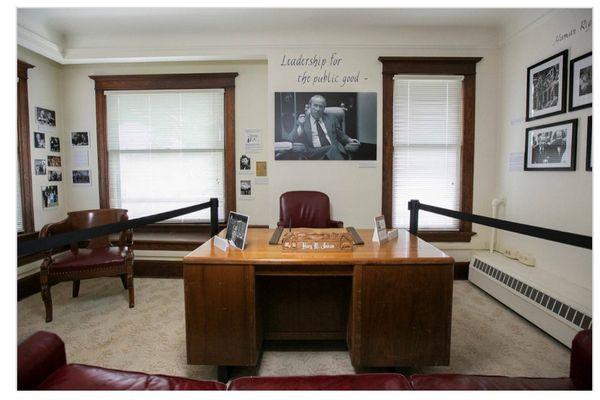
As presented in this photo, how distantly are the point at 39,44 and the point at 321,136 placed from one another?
2937 millimetres

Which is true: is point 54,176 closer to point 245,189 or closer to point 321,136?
point 245,189

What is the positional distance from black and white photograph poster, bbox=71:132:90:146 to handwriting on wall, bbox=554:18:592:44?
4797mm

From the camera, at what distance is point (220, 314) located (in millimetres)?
1536

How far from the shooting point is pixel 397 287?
1526 millimetres

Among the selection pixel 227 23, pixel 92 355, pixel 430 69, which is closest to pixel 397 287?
pixel 92 355

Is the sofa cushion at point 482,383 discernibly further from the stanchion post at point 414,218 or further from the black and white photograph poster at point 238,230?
the stanchion post at point 414,218

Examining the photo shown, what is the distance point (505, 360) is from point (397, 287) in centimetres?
102

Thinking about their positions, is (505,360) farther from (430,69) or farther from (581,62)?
(430,69)

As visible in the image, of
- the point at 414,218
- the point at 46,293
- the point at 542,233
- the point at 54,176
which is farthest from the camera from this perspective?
the point at 54,176

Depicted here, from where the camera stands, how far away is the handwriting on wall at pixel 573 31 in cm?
215

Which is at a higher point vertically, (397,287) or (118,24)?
(118,24)

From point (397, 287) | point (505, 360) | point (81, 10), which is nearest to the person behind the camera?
point (397, 287)

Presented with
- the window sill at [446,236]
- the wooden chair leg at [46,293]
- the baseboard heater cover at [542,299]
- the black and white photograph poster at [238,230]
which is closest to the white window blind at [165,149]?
the wooden chair leg at [46,293]

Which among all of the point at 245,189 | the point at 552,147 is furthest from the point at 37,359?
the point at 552,147
